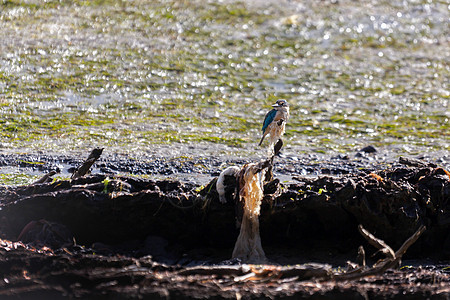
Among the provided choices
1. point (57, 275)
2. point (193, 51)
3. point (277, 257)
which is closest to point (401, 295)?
point (277, 257)

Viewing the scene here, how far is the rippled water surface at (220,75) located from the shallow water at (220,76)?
0.02 meters

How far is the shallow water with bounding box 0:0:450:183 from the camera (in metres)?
7.43

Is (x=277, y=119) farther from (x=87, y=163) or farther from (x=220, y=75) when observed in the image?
(x=220, y=75)

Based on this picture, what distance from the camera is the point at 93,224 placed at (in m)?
5.20

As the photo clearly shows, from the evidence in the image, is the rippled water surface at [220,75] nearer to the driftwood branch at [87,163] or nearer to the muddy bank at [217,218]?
the driftwood branch at [87,163]

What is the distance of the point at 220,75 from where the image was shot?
904 cm

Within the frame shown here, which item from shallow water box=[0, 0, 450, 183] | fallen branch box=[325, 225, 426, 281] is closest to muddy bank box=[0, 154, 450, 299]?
fallen branch box=[325, 225, 426, 281]

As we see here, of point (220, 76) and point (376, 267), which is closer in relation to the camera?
point (376, 267)

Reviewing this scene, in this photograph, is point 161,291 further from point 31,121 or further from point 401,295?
point 31,121

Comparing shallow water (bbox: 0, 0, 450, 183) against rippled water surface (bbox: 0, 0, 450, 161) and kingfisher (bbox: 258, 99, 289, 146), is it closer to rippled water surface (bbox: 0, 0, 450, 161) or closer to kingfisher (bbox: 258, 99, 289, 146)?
rippled water surface (bbox: 0, 0, 450, 161)

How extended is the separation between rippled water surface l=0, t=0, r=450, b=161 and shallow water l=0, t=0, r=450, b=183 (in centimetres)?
2

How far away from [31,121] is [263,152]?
→ 7.70 ft

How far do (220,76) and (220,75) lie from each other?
1.1 inches

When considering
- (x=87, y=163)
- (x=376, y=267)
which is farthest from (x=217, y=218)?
(x=376, y=267)
